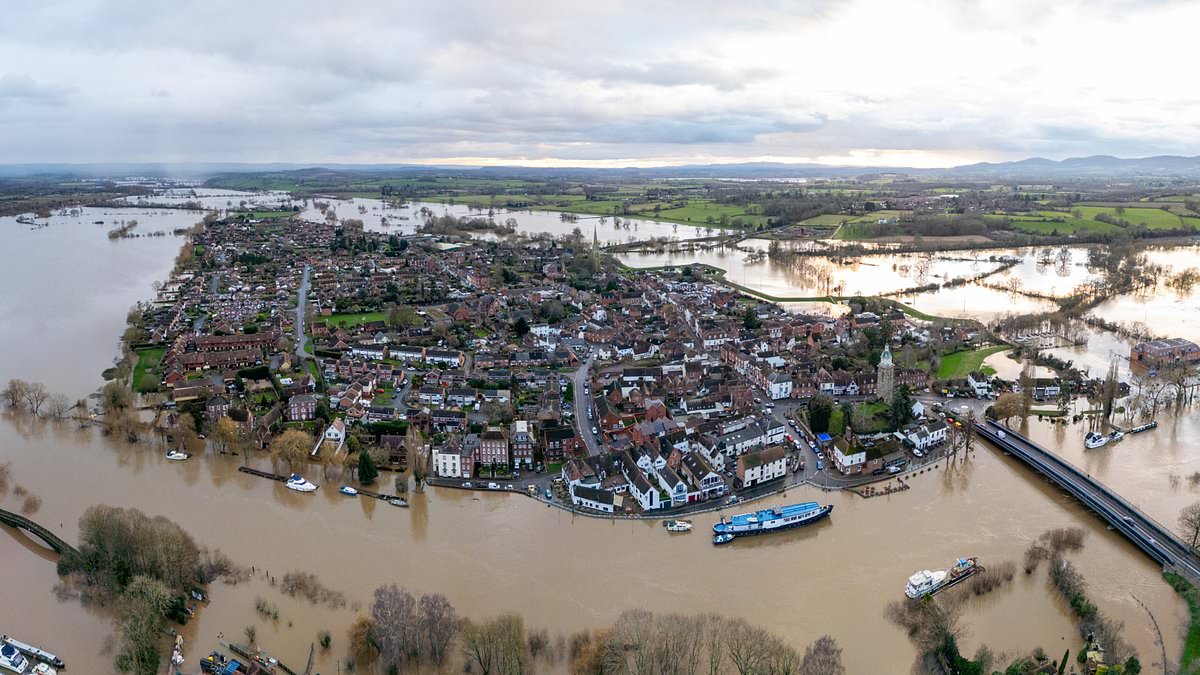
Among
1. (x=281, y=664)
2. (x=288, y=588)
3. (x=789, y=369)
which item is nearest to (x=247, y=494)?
(x=288, y=588)

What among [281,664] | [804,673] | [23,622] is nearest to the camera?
[804,673]

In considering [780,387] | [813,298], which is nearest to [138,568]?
[780,387]

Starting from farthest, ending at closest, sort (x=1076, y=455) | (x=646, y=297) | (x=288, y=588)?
(x=646, y=297)
(x=1076, y=455)
(x=288, y=588)

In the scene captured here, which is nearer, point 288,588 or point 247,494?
point 288,588

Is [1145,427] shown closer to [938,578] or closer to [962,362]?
[962,362]

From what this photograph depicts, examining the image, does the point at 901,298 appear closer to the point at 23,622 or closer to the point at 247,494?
the point at 247,494

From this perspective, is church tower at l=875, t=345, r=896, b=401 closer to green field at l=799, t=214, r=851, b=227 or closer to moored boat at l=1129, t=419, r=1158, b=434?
moored boat at l=1129, t=419, r=1158, b=434

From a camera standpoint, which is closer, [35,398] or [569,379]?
[35,398]

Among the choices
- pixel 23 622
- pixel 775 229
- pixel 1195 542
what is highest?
pixel 775 229
